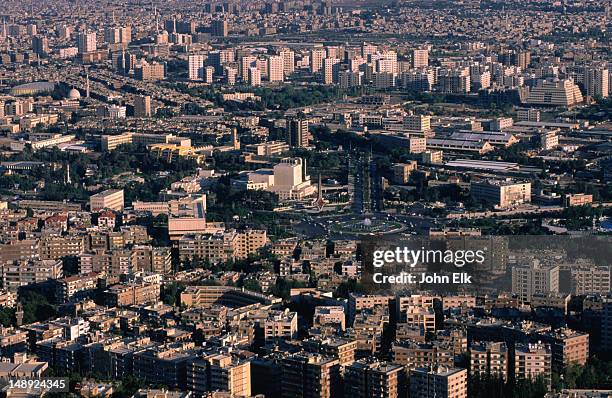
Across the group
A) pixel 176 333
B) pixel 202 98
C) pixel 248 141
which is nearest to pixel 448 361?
pixel 176 333

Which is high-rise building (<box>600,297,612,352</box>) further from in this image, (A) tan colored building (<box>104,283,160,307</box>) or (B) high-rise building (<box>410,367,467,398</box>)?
(A) tan colored building (<box>104,283,160,307</box>)

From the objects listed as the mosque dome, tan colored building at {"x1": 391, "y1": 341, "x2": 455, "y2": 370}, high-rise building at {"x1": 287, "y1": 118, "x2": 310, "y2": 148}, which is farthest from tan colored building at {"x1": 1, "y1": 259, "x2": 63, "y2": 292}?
the mosque dome

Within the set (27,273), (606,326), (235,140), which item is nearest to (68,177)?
(235,140)

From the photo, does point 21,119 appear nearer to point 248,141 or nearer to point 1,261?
point 248,141

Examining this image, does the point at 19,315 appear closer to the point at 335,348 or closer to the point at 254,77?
the point at 335,348

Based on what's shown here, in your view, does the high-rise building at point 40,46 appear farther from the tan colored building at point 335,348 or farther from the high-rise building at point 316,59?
the tan colored building at point 335,348

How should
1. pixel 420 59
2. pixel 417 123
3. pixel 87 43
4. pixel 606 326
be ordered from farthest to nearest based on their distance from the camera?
pixel 87 43, pixel 420 59, pixel 417 123, pixel 606 326

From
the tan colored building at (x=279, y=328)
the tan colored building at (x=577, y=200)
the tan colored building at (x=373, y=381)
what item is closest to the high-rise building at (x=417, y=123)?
the tan colored building at (x=577, y=200)

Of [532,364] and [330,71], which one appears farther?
[330,71]
